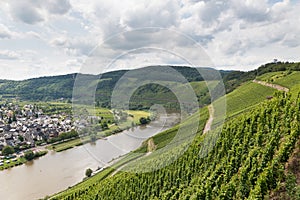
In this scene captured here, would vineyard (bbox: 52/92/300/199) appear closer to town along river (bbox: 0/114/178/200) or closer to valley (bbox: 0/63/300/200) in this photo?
valley (bbox: 0/63/300/200)

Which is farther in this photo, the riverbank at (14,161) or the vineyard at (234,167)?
the riverbank at (14,161)

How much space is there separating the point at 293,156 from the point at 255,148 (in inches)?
82.7

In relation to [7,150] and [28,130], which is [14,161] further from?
[28,130]

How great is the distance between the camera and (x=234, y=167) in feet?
38.3

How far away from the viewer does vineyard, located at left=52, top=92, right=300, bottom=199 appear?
30.5 feet

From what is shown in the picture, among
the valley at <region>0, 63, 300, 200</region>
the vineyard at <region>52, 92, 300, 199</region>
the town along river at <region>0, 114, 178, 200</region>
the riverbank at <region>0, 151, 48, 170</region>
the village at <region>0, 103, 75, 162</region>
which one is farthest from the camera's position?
the village at <region>0, 103, 75, 162</region>

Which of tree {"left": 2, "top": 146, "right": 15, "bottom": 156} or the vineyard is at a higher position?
the vineyard

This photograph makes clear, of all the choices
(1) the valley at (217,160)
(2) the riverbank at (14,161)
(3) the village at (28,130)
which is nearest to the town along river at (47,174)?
(2) the riverbank at (14,161)

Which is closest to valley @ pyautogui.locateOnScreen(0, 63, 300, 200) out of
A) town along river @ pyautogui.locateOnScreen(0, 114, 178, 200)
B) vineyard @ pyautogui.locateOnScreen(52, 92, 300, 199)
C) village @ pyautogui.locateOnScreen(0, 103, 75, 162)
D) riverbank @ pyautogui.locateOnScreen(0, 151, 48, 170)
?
vineyard @ pyautogui.locateOnScreen(52, 92, 300, 199)

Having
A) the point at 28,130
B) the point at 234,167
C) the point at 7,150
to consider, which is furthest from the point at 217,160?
the point at 28,130

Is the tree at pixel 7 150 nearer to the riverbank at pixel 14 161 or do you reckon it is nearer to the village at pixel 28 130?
the village at pixel 28 130

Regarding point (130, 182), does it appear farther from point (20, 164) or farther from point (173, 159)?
point (20, 164)

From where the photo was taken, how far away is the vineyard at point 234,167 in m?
9.28

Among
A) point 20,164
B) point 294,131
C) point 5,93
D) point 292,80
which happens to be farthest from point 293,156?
point 5,93
